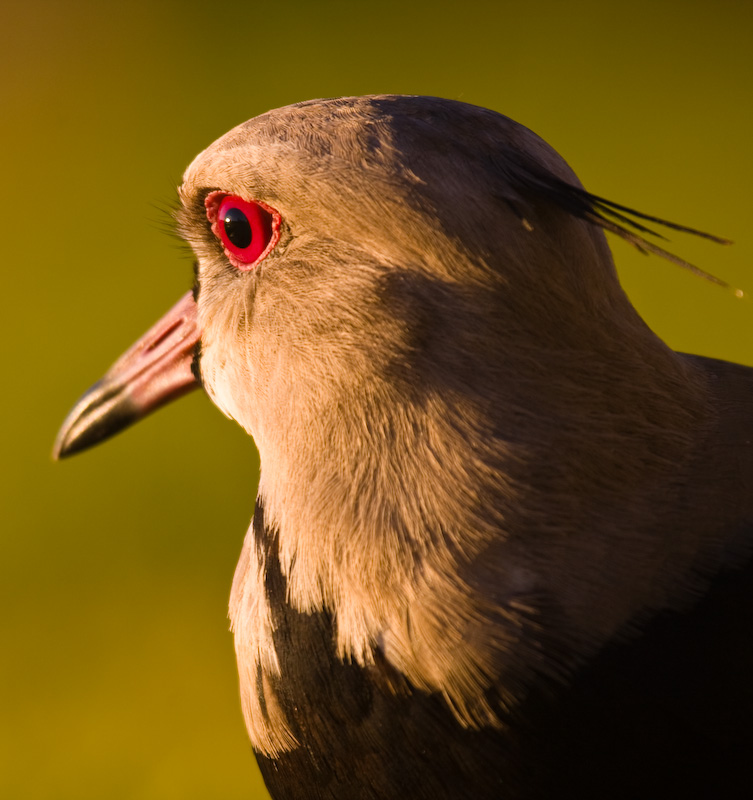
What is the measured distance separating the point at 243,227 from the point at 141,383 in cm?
30

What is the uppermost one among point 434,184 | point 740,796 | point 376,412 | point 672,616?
point 434,184

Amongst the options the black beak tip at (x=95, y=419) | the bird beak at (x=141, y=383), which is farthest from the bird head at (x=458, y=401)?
the black beak tip at (x=95, y=419)

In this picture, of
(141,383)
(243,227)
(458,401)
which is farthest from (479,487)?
(141,383)

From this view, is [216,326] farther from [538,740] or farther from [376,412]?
[538,740]

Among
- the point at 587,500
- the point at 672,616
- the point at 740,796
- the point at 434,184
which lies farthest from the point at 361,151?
the point at 740,796

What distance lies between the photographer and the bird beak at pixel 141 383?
1.03 m

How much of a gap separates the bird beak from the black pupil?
0.46 feet

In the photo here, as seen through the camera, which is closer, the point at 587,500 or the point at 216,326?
the point at 587,500

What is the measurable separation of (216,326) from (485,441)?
34 cm

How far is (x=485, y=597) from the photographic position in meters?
0.71

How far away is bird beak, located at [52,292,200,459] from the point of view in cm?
103

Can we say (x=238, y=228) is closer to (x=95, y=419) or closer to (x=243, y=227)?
(x=243, y=227)

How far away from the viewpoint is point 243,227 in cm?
87

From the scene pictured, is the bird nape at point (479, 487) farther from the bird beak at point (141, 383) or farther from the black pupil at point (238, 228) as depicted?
the bird beak at point (141, 383)
